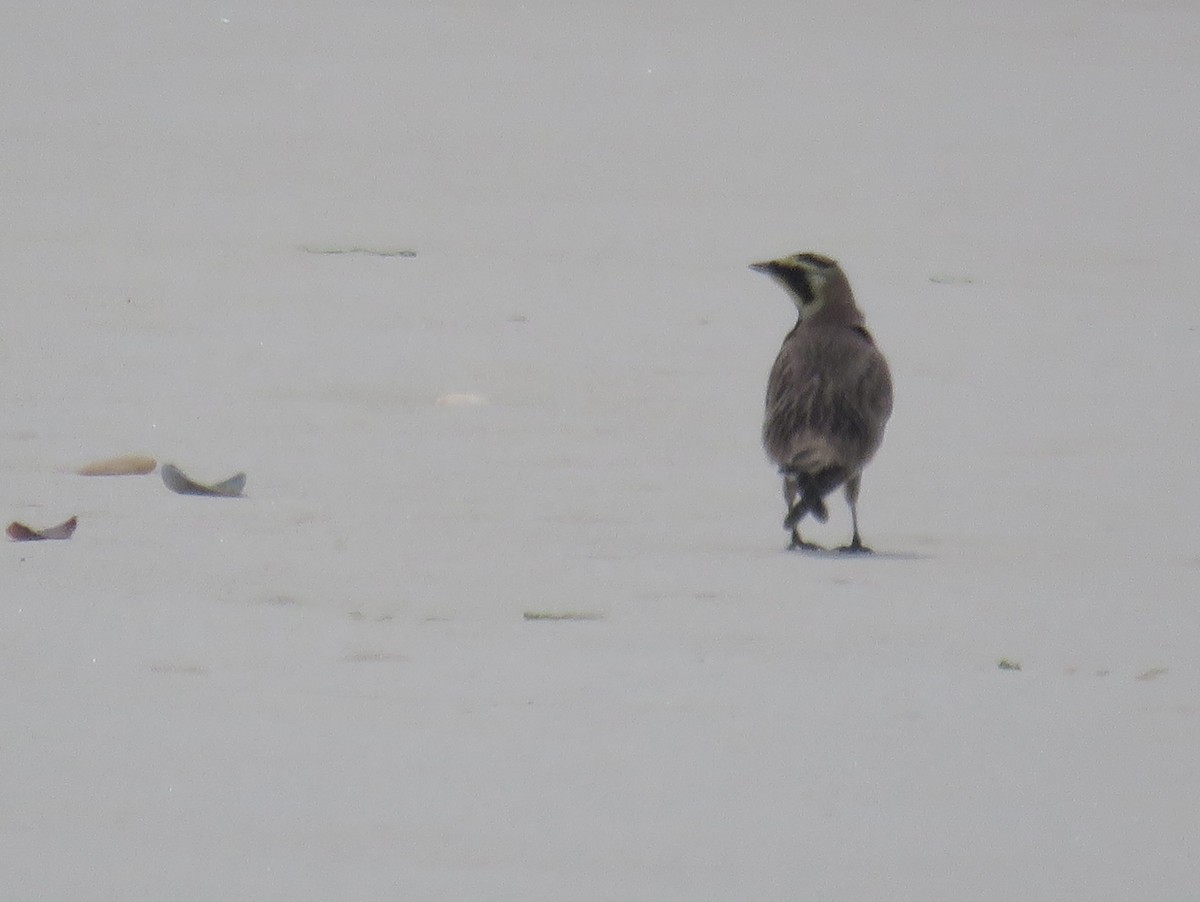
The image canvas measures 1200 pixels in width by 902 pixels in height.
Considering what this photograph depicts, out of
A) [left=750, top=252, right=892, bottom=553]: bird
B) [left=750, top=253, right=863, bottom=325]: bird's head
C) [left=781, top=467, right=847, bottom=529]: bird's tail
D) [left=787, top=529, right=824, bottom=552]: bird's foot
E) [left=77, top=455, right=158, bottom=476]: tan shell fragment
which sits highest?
[left=750, top=253, right=863, bottom=325]: bird's head

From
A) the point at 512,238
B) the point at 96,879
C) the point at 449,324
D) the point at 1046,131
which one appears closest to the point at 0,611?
the point at 96,879

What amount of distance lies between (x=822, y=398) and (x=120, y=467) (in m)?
2.08

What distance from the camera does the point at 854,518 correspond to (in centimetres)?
712

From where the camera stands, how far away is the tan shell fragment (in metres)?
7.32

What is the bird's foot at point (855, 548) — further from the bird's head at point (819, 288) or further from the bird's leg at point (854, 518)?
the bird's head at point (819, 288)

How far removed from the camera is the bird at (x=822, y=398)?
6.97m

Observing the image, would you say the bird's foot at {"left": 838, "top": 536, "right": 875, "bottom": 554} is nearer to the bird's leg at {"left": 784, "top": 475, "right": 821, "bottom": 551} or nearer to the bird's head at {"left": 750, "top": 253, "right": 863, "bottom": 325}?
the bird's leg at {"left": 784, "top": 475, "right": 821, "bottom": 551}

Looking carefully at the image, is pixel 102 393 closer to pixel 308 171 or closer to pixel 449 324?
pixel 449 324

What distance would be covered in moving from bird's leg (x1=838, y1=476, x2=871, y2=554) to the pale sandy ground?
0.13 metres

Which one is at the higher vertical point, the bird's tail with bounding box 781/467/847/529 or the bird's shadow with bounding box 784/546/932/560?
the bird's tail with bounding box 781/467/847/529

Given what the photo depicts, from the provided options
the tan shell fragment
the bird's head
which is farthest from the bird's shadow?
the tan shell fragment

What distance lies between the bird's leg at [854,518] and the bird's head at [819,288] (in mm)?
669

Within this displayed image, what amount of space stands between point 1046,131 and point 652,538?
9.41 meters

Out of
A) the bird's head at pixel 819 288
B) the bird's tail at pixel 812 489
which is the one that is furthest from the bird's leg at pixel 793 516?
the bird's head at pixel 819 288
